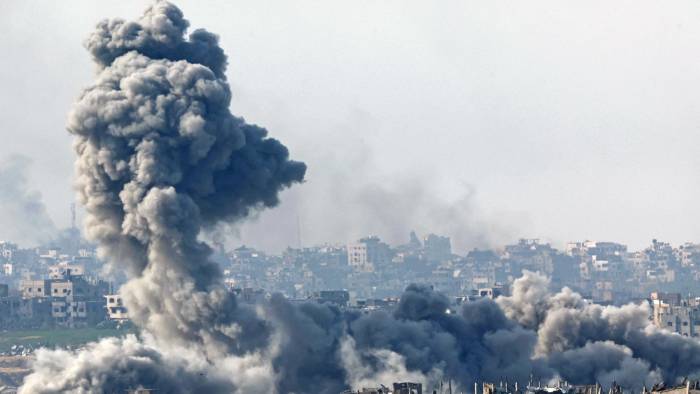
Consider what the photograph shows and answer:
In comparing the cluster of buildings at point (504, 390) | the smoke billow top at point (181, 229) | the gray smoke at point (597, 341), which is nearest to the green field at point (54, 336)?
the gray smoke at point (597, 341)

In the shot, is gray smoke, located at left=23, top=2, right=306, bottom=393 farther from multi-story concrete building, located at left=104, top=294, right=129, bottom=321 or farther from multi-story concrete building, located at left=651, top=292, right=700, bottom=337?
multi-story concrete building, located at left=104, top=294, right=129, bottom=321

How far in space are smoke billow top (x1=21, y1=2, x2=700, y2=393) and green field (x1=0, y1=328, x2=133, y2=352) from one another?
5242cm

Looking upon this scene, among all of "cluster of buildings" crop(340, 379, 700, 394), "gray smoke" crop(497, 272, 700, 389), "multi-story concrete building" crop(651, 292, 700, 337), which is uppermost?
"multi-story concrete building" crop(651, 292, 700, 337)

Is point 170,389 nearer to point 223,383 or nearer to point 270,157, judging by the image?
point 223,383

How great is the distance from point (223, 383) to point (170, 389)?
355 centimetres

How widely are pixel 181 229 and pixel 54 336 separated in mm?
73792

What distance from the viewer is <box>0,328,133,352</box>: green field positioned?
16573 cm

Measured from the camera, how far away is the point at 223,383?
102 m

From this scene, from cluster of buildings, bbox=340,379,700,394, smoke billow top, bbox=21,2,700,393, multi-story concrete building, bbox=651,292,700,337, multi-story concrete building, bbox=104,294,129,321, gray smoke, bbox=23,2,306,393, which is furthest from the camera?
multi-story concrete building, bbox=104,294,129,321

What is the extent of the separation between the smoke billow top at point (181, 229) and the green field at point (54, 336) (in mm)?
52418

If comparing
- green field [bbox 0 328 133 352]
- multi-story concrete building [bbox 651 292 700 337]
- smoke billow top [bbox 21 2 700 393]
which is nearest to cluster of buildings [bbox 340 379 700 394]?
smoke billow top [bbox 21 2 700 393]

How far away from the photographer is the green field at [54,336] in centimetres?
16573

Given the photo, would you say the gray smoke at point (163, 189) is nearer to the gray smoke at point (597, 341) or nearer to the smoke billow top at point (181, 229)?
the smoke billow top at point (181, 229)

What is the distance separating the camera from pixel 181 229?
334 feet
